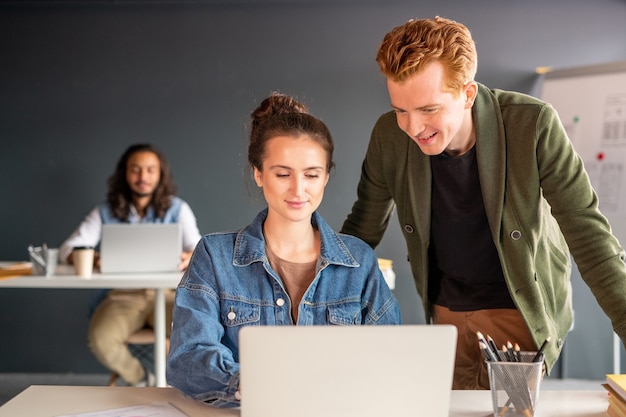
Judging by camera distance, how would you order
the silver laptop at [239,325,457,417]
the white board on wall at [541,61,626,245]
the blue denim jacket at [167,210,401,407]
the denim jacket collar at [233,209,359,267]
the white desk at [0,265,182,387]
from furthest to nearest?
the white board on wall at [541,61,626,245], the white desk at [0,265,182,387], the denim jacket collar at [233,209,359,267], the blue denim jacket at [167,210,401,407], the silver laptop at [239,325,457,417]

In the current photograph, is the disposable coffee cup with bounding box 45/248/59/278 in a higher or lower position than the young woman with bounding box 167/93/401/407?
lower

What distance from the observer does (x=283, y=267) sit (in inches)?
66.6

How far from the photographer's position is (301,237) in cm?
172

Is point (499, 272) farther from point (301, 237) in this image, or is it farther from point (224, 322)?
point (224, 322)

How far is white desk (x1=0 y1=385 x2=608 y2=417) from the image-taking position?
4.51ft

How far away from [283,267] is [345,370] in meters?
0.61

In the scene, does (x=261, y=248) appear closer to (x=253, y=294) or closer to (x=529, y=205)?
(x=253, y=294)

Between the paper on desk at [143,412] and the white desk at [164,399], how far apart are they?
0.02 metres

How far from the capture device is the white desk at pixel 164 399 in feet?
4.51

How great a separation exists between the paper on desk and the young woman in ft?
0.39

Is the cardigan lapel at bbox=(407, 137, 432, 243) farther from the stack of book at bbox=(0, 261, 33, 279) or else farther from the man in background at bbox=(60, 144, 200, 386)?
the stack of book at bbox=(0, 261, 33, 279)

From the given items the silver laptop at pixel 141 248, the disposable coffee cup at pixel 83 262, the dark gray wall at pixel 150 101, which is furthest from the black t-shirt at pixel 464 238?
the dark gray wall at pixel 150 101

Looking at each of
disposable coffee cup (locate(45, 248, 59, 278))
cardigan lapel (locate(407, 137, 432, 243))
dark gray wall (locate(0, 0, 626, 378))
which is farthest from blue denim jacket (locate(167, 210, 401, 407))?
dark gray wall (locate(0, 0, 626, 378))

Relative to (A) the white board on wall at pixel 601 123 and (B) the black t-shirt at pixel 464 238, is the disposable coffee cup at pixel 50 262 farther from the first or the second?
(A) the white board on wall at pixel 601 123
